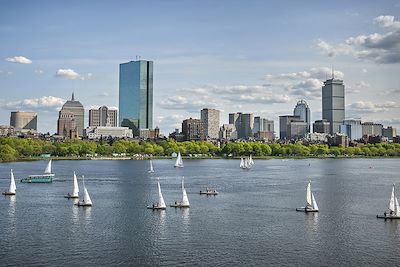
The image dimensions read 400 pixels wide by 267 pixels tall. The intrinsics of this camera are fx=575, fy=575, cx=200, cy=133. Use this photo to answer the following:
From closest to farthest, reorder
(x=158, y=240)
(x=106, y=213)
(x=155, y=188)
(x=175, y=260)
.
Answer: (x=175, y=260) → (x=158, y=240) → (x=106, y=213) → (x=155, y=188)

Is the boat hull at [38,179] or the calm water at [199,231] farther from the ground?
the boat hull at [38,179]

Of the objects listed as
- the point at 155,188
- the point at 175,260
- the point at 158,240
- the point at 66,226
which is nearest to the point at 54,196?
the point at 155,188

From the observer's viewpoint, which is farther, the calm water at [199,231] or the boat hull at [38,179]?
the boat hull at [38,179]

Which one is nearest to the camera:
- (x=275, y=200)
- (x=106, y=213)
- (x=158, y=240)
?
(x=158, y=240)

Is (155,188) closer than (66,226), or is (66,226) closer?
(66,226)

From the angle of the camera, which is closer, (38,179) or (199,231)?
(199,231)

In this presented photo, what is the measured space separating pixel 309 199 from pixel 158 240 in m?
29.6

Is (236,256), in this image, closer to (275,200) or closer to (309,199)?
(309,199)

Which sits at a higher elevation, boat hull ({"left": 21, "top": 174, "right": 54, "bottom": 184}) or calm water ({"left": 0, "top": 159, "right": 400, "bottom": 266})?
boat hull ({"left": 21, "top": 174, "right": 54, "bottom": 184})

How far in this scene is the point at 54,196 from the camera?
102m

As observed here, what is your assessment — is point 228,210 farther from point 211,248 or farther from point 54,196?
point 54,196

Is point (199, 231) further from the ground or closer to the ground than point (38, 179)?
closer to the ground

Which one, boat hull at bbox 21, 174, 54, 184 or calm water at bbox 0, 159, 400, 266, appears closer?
calm water at bbox 0, 159, 400, 266

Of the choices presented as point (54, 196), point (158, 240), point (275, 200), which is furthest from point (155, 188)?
point (158, 240)
